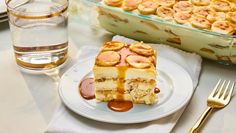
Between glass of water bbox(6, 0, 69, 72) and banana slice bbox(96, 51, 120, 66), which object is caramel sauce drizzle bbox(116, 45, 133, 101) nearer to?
banana slice bbox(96, 51, 120, 66)

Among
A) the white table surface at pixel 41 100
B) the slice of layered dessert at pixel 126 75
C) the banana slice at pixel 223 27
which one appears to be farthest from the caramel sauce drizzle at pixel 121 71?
the banana slice at pixel 223 27

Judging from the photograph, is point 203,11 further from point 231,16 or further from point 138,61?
point 138,61

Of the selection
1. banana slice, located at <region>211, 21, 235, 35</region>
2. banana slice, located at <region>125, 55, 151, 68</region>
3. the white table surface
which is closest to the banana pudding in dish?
banana slice, located at <region>211, 21, 235, 35</region>

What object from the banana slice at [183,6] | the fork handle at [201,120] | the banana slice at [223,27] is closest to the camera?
the fork handle at [201,120]

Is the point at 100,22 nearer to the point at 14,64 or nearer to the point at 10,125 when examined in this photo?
the point at 14,64

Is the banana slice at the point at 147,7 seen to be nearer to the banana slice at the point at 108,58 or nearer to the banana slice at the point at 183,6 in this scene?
the banana slice at the point at 183,6
